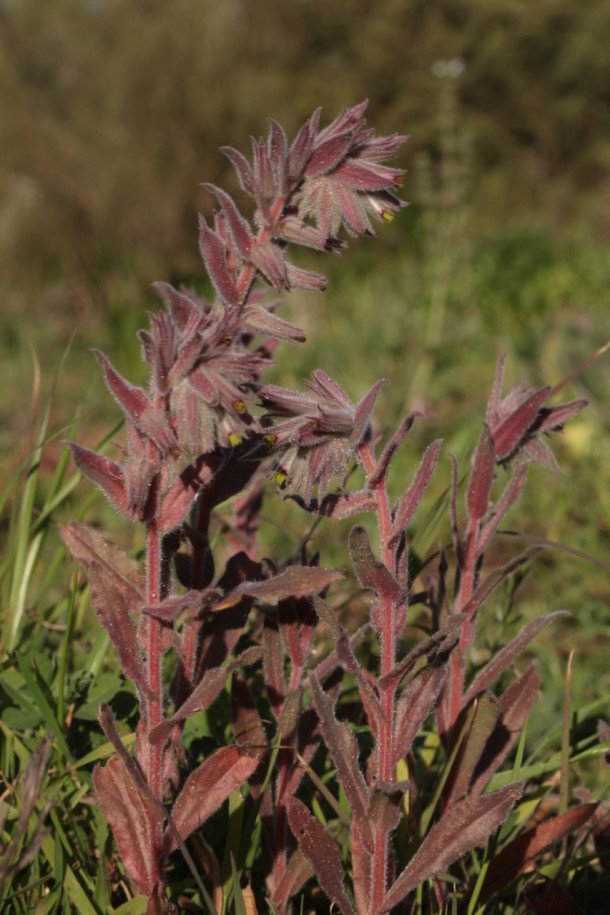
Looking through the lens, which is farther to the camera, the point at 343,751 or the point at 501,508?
the point at 501,508

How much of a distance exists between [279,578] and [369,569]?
0.16 m

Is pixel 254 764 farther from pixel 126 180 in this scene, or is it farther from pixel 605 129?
pixel 605 129

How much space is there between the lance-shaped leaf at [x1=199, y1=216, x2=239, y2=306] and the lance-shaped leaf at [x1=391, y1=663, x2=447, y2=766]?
2.30 ft

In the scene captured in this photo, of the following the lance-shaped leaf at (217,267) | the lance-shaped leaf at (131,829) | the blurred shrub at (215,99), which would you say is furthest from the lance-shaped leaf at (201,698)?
the blurred shrub at (215,99)

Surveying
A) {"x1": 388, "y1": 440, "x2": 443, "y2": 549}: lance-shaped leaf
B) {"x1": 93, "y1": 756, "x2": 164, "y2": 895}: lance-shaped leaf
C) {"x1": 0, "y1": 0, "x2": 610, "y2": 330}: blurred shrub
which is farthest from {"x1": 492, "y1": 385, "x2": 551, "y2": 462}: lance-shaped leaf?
{"x1": 0, "y1": 0, "x2": 610, "y2": 330}: blurred shrub

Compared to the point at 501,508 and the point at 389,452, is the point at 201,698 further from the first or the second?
the point at 501,508

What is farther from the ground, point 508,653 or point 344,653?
point 344,653

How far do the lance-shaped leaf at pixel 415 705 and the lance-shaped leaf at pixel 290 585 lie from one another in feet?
0.75

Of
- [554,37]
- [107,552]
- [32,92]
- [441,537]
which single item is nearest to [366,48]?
[554,37]

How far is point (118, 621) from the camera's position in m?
1.47

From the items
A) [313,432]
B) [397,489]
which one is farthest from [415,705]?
[397,489]

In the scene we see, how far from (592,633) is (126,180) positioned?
23.2 ft

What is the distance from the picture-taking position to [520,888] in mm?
1604

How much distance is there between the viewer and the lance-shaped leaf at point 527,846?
5.01 ft
